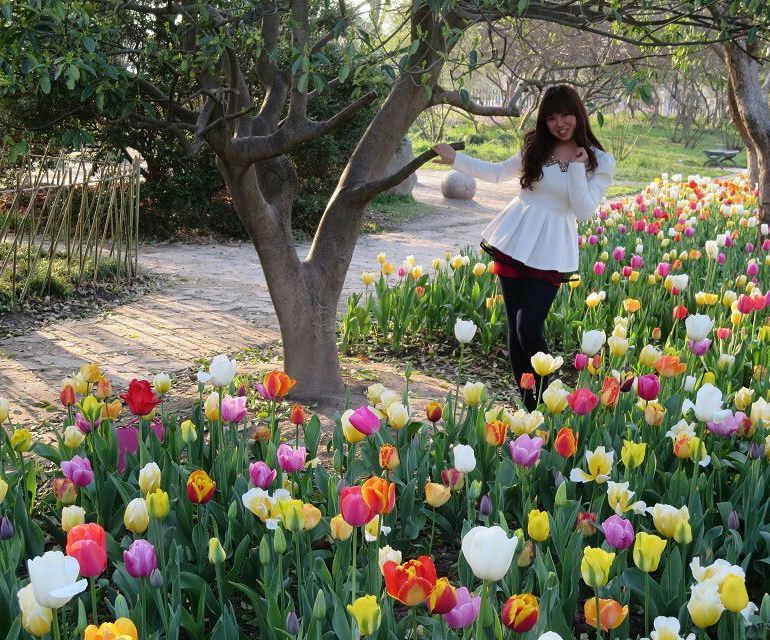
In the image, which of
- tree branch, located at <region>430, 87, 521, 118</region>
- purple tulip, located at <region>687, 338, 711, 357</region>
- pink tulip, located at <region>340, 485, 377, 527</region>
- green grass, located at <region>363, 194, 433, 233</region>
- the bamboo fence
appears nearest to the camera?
pink tulip, located at <region>340, 485, 377, 527</region>

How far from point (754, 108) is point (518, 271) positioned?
14.2ft

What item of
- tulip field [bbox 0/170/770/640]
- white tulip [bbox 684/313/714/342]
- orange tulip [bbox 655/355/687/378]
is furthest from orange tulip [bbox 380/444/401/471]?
white tulip [bbox 684/313/714/342]

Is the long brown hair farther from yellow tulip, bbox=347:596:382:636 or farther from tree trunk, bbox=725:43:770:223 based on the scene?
tree trunk, bbox=725:43:770:223

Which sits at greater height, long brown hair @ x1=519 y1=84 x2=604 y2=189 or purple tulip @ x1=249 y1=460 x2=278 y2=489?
long brown hair @ x1=519 y1=84 x2=604 y2=189

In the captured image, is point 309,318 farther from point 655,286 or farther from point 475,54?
point 655,286

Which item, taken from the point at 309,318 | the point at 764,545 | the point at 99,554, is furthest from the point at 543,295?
the point at 99,554

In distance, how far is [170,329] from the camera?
5.95 m

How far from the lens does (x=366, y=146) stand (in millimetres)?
4352

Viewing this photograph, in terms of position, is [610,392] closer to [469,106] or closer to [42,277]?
[469,106]

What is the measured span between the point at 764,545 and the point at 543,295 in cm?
173

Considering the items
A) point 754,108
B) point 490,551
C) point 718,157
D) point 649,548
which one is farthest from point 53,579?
point 718,157

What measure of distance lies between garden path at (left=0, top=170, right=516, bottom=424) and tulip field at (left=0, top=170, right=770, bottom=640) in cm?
115

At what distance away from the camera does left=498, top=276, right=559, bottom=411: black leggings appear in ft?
12.8

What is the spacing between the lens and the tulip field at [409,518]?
1.57 m
